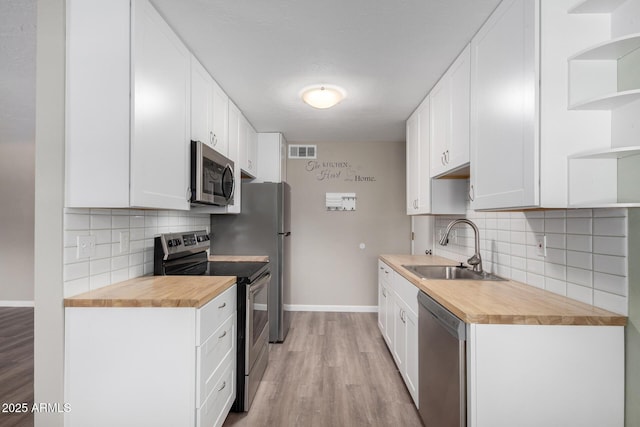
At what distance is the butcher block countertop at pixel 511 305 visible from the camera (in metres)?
1.23

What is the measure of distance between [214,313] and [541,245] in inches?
72.5

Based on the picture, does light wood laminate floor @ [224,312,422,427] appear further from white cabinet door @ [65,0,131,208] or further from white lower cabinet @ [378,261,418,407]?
white cabinet door @ [65,0,131,208]

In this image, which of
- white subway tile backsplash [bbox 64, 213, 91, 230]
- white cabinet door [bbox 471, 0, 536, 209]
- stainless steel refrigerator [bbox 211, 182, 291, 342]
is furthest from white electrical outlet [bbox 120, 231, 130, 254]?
white cabinet door [bbox 471, 0, 536, 209]

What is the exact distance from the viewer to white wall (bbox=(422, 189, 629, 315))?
1.26 m

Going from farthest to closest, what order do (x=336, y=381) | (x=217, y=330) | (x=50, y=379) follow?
(x=336, y=381), (x=217, y=330), (x=50, y=379)

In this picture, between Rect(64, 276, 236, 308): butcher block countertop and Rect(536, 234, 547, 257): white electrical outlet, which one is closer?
Rect(64, 276, 236, 308): butcher block countertop

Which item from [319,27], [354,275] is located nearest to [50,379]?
[319,27]

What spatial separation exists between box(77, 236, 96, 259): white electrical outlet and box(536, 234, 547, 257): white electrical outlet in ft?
7.91

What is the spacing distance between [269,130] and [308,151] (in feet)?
2.35

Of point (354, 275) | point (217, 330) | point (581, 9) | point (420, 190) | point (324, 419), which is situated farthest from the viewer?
point (354, 275)

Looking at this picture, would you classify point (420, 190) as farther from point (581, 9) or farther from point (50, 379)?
point (50, 379)

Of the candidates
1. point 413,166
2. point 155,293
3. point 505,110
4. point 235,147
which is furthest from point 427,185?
point 155,293

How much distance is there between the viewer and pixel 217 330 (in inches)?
67.6

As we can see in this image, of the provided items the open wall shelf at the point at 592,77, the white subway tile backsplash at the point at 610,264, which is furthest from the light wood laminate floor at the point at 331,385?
the open wall shelf at the point at 592,77
